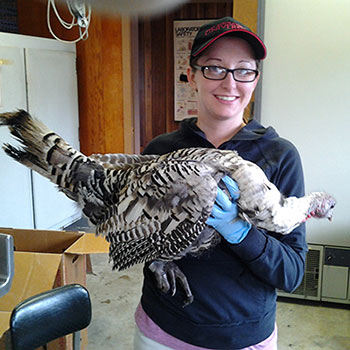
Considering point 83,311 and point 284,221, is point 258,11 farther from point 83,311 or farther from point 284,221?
point 83,311

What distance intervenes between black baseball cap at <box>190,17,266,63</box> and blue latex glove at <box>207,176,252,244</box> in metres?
0.42

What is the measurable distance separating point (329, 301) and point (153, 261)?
2.40 m

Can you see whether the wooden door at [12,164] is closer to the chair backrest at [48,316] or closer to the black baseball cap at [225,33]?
the chair backrest at [48,316]

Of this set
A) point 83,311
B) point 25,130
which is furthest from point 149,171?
point 83,311

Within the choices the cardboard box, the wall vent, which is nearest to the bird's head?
the cardboard box

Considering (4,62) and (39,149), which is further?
(4,62)

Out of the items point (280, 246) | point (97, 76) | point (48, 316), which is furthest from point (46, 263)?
point (97, 76)

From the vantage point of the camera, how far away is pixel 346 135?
120 inches

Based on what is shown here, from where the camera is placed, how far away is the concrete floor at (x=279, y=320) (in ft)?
9.27

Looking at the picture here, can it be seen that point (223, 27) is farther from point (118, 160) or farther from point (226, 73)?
point (118, 160)

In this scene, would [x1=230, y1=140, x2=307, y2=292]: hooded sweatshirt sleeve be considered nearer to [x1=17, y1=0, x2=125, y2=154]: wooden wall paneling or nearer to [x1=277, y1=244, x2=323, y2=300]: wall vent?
[x1=277, y1=244, x2=323, y2=300]: wall vent

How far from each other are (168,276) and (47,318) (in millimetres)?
419

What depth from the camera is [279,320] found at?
10.2 ft

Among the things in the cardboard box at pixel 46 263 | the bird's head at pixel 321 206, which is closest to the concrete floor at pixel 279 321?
the cardboard box at pixel 46 263
